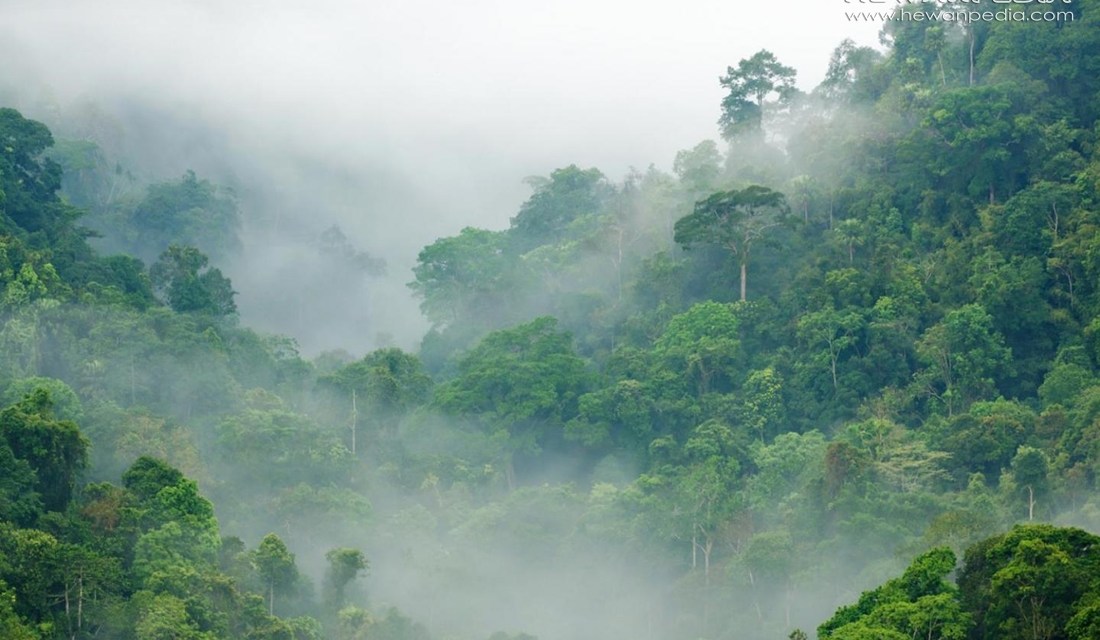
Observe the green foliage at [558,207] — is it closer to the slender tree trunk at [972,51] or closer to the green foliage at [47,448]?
the slender tree trunk at [972,51]

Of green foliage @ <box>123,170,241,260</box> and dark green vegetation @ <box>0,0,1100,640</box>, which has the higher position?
green foliage @ <box>123,170,241,260</box>

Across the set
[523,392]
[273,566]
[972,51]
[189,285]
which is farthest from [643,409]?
[972,51]

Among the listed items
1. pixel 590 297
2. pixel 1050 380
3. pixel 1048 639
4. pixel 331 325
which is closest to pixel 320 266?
pixel 331 325

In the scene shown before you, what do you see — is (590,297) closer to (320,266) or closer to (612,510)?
(612,510)

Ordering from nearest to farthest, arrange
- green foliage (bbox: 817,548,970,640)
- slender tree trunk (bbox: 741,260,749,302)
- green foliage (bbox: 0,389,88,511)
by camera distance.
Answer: green foliage (bbox: 817,548,970,640) < green foliage (bbox: 0,389,88,511) < slender tree trunk (bbox: 741,260,749,302)

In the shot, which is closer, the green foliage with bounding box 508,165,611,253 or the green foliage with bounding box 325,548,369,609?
the green foliage with bounding box 325,548,369,609

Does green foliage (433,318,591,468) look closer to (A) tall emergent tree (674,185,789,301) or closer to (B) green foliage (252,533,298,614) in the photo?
(A) tall emergent tree (674,185,789,301)

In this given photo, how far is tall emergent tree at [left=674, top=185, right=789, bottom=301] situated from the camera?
53156 mm

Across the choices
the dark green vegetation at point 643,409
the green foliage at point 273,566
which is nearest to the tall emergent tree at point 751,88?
the dark green vegetation at point 643,409

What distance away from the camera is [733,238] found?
53.6 meters

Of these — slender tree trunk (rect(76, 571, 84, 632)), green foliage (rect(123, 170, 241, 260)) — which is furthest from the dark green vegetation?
green foliage (rect(123, 170, 241, 260))

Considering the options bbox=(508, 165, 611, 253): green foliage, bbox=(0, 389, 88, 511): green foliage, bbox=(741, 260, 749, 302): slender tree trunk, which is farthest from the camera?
bbox=(508, 165, 611, 253): green foliage

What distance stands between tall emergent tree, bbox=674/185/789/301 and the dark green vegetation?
11cm

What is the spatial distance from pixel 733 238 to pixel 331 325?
1942cm
